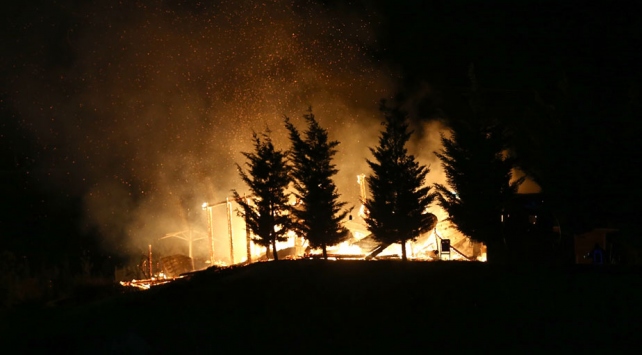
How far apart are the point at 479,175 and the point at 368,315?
9731 millimetres

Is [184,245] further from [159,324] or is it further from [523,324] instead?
[523,324]

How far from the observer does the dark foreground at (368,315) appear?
39.9ft

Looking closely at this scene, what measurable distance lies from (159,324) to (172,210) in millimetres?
40398

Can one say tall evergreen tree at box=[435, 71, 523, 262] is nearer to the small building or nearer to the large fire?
the large fire

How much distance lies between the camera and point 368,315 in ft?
44.3

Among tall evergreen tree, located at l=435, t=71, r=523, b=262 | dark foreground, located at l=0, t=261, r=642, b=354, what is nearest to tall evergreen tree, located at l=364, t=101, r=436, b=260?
tall evergreen tree, located at l=435, t=71, r=523, b=262

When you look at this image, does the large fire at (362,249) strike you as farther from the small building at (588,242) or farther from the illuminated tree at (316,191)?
the small building at (588,242)

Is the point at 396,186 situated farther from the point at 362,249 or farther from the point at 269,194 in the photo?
the point at 362,249

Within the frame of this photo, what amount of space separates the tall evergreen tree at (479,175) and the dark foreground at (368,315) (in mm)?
5439

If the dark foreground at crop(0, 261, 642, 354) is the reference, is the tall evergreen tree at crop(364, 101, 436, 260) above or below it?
above

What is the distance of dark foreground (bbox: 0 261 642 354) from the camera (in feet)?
39.9

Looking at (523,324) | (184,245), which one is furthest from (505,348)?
(184,245)

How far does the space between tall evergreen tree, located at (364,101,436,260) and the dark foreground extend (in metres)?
5.96

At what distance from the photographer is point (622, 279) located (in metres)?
14.4
